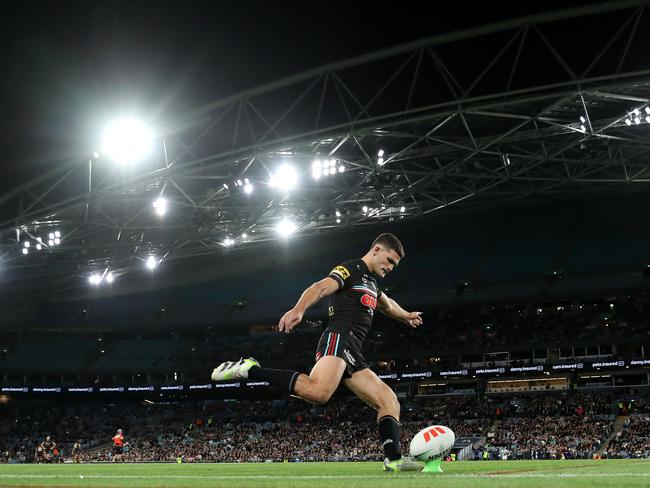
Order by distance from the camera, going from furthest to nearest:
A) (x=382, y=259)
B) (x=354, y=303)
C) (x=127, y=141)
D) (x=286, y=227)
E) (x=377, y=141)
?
(x=286, y=227)
(x=377, y=141)
(x=127, y=141)
(x=382, y=259)
(x=354, y=303)

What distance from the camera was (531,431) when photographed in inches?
1682

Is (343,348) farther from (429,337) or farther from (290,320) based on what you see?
(429,337)

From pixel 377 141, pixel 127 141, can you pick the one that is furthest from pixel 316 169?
pixel 127 141

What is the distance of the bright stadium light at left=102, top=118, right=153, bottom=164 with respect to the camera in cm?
2816

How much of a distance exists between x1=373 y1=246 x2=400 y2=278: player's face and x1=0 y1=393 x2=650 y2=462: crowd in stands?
1281 inches

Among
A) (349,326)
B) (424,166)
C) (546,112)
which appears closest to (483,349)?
(424,166)

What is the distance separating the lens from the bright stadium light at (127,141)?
2816 cm

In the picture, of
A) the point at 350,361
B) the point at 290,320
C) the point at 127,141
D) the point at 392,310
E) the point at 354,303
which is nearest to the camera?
the point at 290,320

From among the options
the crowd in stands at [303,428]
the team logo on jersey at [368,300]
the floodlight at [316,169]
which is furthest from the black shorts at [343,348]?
the crowd in stands at [303,428]

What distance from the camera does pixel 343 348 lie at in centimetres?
806

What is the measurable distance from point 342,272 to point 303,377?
1.29 meters

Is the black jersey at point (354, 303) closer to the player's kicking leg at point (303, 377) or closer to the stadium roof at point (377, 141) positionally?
the player's kicking leg at point (303, 377)

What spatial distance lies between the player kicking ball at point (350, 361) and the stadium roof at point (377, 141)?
58.4 feet

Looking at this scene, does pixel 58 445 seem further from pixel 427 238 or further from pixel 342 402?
pixel 427 238
